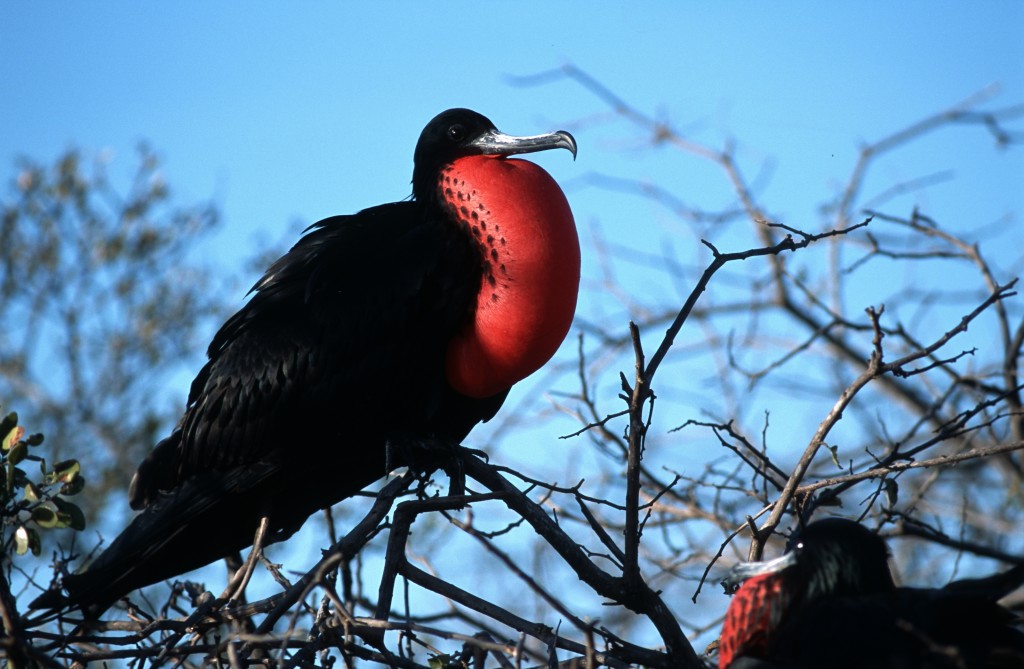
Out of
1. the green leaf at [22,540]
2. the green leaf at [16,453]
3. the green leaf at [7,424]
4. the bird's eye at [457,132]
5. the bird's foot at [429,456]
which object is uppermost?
the bird's eye at [457,132]

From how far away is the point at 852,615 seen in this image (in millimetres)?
2463

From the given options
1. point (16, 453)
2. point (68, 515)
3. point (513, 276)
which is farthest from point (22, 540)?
point (513, 276)

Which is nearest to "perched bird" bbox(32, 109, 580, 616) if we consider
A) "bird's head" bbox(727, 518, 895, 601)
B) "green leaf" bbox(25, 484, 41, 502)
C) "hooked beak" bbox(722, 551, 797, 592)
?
"green leaf" bbox(25, 484, 41, 502)

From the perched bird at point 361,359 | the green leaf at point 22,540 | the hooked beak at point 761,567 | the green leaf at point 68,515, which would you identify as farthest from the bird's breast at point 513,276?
the green leaf at point 22,540

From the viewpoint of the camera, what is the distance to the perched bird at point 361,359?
3314 millimetres

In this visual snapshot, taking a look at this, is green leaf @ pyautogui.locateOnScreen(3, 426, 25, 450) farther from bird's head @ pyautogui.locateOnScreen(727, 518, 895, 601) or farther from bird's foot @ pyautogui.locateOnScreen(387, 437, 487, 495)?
bird's head @ pyautogui.locateOnScreen(727, 518, 895, 601)

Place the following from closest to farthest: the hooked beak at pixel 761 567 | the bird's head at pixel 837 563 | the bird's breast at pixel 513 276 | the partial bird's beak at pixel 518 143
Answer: the bird's head at pixel 837 563 → the hooked beak at pixel 761 567 → the bird's breast at pixel 513 276 → the partial bird's beak at pixel 518 143

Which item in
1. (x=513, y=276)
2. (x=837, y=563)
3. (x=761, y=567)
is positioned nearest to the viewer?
(x=837, y=563)

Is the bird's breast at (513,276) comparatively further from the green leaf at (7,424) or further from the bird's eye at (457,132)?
the green leaf at (7,424)

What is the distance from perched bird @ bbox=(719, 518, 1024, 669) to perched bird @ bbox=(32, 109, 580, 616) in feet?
3.04

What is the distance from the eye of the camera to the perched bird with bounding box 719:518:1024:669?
2352 millimetres

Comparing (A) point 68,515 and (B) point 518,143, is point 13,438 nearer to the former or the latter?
(A) point 68,515

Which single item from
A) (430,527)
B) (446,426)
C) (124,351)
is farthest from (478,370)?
(124,351)

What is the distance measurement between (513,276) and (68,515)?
1.28m
